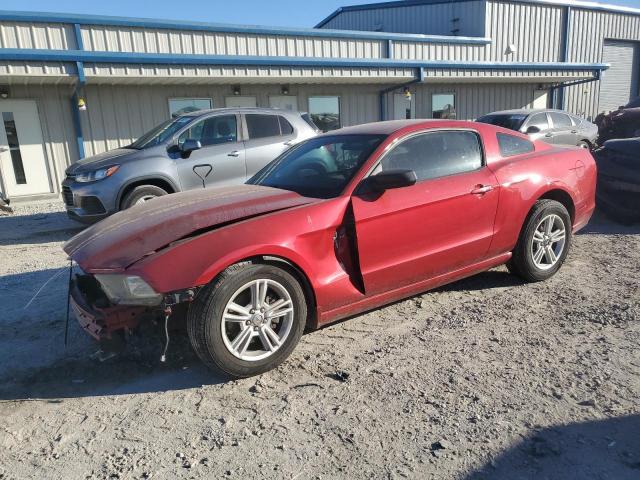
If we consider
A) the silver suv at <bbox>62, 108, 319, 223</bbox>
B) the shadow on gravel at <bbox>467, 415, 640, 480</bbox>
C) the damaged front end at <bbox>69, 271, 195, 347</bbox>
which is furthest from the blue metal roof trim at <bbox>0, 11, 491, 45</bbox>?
the shadow on gravel at <bbox>467, 415, 640, 480</bbox>

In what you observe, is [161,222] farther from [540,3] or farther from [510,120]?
[540,3]

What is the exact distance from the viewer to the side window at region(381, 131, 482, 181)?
400 cm

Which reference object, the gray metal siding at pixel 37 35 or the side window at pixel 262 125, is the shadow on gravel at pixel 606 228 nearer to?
the side window at pixel 262 125

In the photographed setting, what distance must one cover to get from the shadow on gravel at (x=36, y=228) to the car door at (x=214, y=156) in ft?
7.10

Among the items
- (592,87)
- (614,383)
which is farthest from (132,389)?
(592,87)

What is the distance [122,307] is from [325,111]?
43.9ft

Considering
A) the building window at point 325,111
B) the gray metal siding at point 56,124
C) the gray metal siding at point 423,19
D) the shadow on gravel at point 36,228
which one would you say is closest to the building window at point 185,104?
the gray metal siding at point 56,124

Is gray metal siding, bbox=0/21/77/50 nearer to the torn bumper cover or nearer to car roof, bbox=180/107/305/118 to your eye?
car roof, bbox=180/107/305/118

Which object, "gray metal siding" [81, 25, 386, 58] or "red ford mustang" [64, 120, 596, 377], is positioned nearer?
"red ford mustang" [64, 120, 596, 377]

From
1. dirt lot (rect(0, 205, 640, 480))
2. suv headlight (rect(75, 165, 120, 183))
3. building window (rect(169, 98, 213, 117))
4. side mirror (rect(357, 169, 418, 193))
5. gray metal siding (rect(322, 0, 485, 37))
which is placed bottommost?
dirt lot (rect(0, 205, 640, 480))

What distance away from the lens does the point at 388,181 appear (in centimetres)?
360

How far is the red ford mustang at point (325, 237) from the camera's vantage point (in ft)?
10.1

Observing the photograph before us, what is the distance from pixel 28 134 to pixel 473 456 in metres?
12.5

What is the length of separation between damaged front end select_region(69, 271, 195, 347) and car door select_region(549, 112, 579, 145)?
36.8 ft
